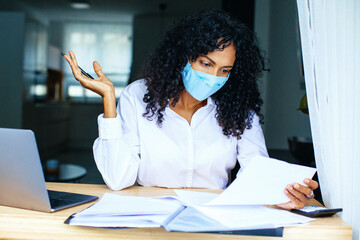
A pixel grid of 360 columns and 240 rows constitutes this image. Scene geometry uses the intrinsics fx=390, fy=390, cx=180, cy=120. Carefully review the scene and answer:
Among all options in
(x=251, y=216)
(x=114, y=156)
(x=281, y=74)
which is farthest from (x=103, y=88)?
(x=281, y=74)

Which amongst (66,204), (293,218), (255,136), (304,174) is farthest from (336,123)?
(66,204)

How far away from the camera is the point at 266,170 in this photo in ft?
3.13

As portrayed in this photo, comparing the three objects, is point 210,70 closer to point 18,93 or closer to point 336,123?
point 336,123

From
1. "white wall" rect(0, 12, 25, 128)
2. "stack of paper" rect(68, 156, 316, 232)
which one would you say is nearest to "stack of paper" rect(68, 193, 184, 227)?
"stack of paper" rect(68, 156, 316, 232)

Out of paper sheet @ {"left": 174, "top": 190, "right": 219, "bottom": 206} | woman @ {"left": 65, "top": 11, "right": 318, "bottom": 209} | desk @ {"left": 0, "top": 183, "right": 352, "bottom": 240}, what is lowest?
desk @ {"left": 0, "top": 183, "right": 352, "bottom": 240}

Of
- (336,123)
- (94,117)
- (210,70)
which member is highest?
(210,70)

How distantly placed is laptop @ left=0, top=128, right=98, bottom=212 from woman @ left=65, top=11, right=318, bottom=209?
1.45 ft

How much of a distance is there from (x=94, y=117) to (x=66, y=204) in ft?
18.0

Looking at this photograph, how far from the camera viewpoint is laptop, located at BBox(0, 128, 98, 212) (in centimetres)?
90

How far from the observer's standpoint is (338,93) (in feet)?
3.52

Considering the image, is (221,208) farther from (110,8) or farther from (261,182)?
(110,8)

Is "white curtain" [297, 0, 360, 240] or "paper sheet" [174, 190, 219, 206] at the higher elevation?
"white curtain" [297, 0, 360, 240]

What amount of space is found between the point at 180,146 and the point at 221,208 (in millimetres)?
595

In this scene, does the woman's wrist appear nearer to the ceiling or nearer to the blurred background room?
the blurred background room
